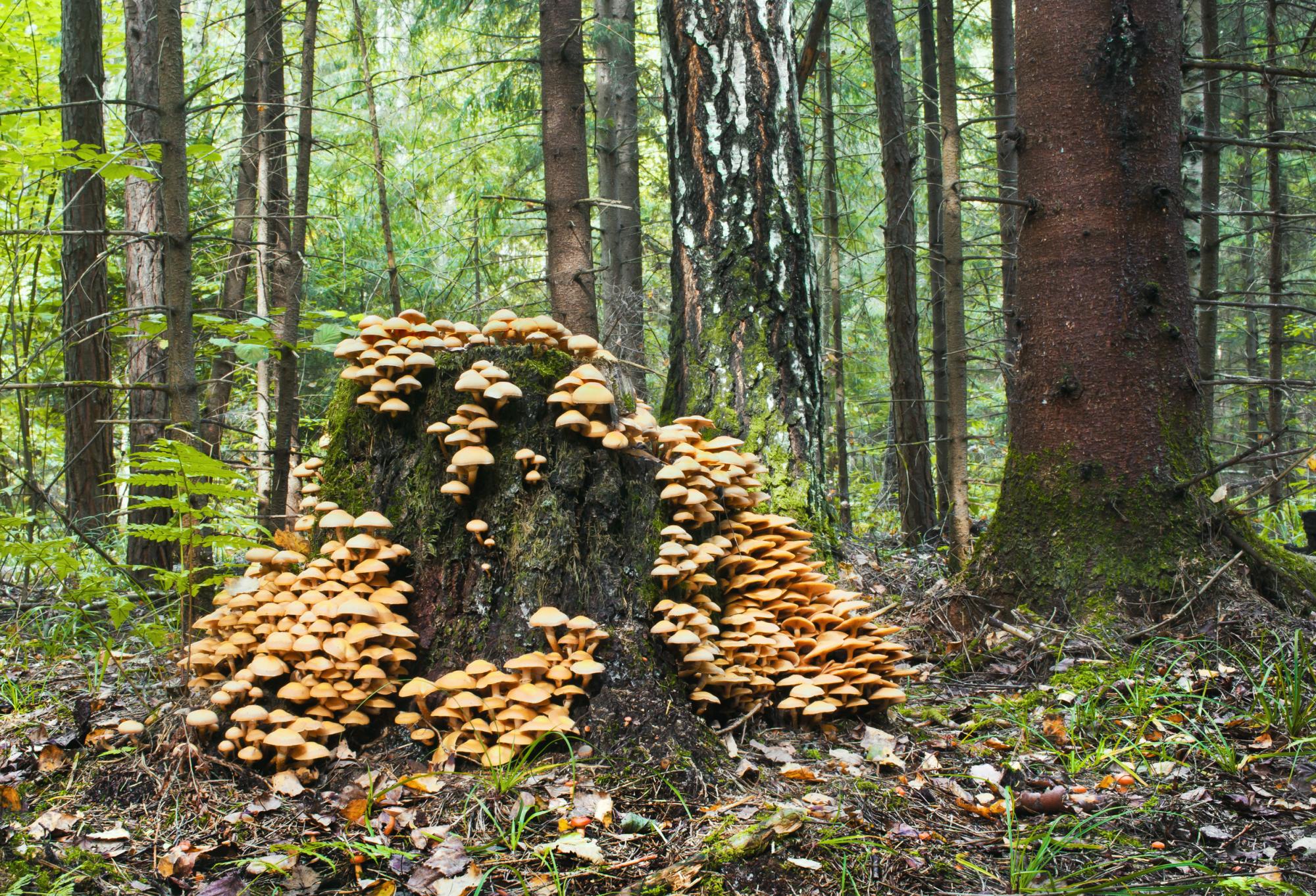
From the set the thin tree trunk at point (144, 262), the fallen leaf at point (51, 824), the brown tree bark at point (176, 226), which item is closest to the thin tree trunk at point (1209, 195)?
the brown tree bark at point (176, 226)

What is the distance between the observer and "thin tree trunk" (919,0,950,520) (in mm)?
10039

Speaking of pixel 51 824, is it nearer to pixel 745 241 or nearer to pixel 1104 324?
pixel 745 241

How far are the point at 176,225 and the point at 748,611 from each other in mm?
3528

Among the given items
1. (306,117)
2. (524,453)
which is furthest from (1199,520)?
(306,117)

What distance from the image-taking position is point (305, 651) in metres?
3.18

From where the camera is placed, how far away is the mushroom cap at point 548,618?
3.13 meters

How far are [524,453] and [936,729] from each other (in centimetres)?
228

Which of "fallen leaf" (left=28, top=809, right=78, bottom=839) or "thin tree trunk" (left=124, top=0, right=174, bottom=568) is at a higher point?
"thin tree trunk" (left=124, top=0, right=174, bottom=568)

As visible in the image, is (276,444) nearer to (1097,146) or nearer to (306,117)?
(306,117)

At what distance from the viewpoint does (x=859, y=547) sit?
7.74 meters

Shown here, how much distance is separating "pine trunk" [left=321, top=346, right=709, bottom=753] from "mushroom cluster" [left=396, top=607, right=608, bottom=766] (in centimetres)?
15

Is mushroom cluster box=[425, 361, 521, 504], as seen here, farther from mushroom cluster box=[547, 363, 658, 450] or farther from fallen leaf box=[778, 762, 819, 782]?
fallen leaf box=[778, 762, 819, 782]

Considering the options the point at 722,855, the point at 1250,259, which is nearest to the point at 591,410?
the point at 722,855

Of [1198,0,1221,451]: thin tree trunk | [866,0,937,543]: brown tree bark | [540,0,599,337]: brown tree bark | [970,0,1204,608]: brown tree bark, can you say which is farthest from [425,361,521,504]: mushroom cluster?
[1198,0,1221,451]: thin tree trunk
